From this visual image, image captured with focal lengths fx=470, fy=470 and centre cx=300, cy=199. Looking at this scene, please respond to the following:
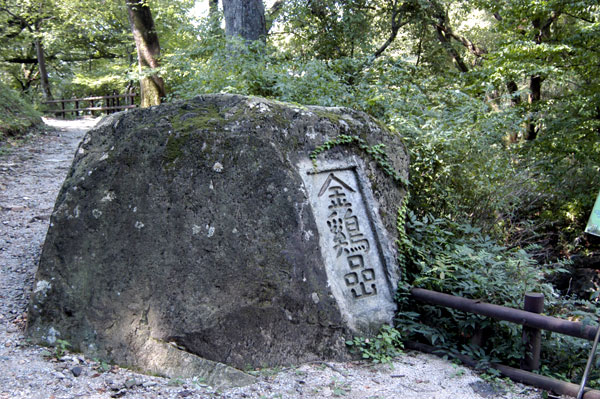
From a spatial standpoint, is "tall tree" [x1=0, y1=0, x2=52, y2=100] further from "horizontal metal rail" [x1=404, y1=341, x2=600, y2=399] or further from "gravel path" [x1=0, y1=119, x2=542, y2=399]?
"horizontal metal rail" [x1=404, y1=341, x2=600, y2=399]

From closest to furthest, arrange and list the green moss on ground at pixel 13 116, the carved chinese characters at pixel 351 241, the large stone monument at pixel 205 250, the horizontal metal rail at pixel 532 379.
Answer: the horizontal metal rail at pixel 532 379 < the large stone monument at pixel 205 250 < the carved chinese characters at pixel 351 241 < the green moss on ground at pixel 13 116

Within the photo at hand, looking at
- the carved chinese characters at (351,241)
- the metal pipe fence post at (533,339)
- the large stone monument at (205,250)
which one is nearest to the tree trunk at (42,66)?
the large stone monument at (205,250)

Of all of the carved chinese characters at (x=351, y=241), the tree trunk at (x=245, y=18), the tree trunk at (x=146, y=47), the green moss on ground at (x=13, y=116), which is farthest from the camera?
the tree trunk at (x=146, y=47)

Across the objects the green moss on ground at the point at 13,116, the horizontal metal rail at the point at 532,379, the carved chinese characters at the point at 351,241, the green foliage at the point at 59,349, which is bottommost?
the horizontal metal rail at the point at 532,379

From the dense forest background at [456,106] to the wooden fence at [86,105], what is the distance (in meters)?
1.36

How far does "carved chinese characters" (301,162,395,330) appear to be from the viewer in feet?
13.2

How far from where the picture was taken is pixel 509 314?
3.62 m

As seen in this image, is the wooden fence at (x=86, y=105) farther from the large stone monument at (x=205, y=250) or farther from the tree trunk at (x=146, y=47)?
the large stone monument at (x=205, y=250)

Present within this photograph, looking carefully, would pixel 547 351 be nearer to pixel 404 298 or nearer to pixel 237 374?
pixel 404 298

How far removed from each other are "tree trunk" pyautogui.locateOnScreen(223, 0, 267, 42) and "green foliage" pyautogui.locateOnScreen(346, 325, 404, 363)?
22.7ft

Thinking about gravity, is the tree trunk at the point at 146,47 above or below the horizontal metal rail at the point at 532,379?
above

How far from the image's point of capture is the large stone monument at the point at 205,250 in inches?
136

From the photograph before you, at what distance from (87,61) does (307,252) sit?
2368cm

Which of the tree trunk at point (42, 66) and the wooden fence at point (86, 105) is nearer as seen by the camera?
the wooden fence at point (86, 105)
